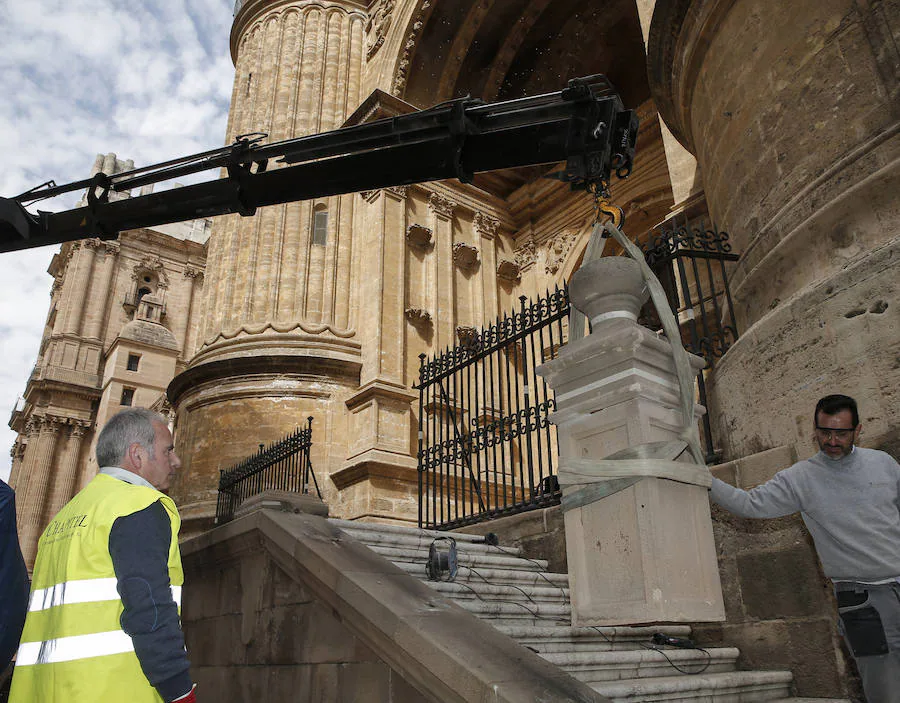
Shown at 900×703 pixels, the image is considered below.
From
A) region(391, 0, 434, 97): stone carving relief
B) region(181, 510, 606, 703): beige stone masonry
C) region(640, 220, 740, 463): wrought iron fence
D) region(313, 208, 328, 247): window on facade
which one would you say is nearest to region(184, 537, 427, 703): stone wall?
region(181, 510, 606, 703): beige stone masonry

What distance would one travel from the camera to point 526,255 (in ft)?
57.8

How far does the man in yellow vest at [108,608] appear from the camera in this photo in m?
2.31

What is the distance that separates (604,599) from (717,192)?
15.9 feet

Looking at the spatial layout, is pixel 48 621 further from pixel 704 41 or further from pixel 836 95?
pixel 704 41

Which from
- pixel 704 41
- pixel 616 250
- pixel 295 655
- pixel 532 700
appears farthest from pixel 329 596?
pixel 616 250

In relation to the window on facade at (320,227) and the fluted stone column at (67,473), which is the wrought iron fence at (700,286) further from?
the fluted stone column at (67,473)

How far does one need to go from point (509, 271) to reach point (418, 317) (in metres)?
3.83

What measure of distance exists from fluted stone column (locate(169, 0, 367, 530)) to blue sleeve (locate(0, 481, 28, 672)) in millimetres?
10365

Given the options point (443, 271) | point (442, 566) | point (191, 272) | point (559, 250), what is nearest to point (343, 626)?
point (442, 566)

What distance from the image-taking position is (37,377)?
36875mm

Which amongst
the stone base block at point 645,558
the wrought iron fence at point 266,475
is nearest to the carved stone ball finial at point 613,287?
the stone base block at point 645,558

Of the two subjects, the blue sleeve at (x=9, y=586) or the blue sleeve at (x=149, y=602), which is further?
the blue sleeve at (x=9, y=586)

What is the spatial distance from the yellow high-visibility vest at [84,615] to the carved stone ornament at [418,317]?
12075mm

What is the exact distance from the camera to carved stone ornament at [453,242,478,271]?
54.0ft
